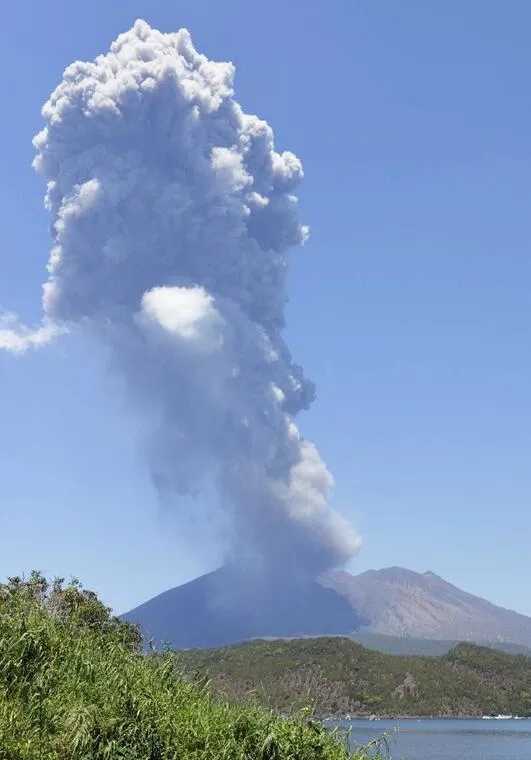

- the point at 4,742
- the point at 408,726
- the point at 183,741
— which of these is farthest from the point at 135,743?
the point at 408,726

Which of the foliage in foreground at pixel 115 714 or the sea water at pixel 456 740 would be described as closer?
the foliage in foreground at pixel 115 714

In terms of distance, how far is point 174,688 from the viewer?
17.7 metres

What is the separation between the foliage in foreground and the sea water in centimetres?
6166

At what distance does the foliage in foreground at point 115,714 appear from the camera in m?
13.6

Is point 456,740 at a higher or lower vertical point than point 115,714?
lower

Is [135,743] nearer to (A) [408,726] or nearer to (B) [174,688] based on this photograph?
(B) [174,688]

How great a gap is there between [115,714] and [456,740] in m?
148

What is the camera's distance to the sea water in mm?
105562

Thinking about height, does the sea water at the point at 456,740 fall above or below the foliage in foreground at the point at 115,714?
below

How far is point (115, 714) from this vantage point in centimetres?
1448

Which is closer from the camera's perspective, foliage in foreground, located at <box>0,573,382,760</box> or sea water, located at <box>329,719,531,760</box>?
foliage in foreground, located at <box>0,573,382,760</box>

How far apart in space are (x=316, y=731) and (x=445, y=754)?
106 m

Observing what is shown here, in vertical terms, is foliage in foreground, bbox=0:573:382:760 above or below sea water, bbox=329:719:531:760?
above

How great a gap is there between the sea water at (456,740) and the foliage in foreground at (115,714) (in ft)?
202
